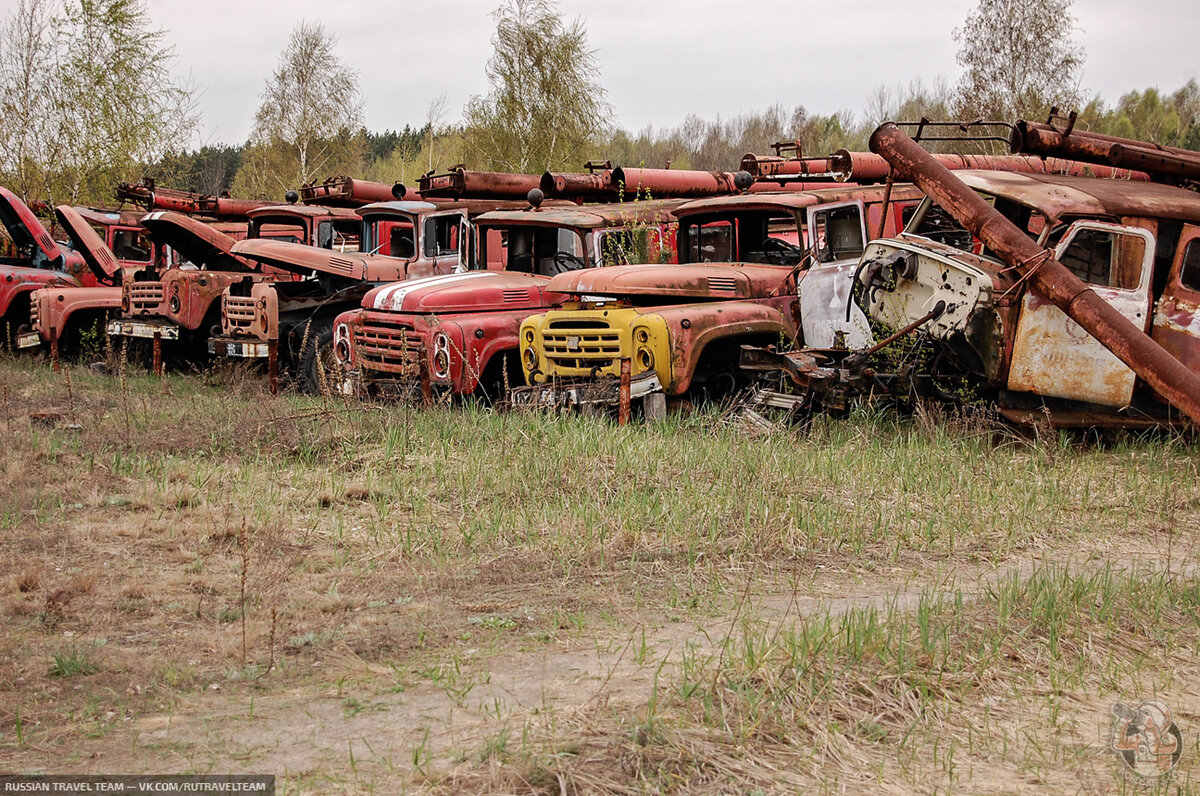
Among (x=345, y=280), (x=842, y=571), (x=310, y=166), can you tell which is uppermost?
(x=310, y=166)

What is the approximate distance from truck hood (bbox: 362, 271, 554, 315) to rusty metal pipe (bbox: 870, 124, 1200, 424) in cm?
340

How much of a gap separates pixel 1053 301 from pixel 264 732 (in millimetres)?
5839

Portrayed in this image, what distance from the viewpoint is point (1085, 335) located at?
7.54m

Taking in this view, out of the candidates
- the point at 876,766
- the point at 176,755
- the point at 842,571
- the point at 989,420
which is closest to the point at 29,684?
the point at 176,755

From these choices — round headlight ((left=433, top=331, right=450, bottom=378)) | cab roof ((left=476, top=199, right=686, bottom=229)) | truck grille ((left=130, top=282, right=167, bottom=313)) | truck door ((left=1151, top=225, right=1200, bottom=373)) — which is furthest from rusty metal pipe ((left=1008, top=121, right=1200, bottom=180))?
truck grille ((left=130, top=282, right=167, bottom=313))

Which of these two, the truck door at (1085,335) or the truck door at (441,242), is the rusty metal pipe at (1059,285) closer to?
the truck door at (1085,335)

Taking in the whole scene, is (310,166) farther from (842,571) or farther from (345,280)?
(842,571)

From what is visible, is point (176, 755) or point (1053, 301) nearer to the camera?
point (176, 755)

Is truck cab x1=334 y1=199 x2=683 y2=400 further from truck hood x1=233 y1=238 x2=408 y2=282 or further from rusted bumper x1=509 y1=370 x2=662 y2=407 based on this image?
truck hood x1=233 y1=238 x2=408 y2=282

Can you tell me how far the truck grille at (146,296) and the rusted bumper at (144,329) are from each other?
18 centimetres

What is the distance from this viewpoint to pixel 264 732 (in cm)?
329


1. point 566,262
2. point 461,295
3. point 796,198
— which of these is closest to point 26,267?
point 461,295

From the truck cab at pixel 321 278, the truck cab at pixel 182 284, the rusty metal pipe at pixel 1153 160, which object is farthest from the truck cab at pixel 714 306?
the truck cab at pixel 182 284

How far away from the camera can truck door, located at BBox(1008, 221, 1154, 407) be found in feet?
24.7
